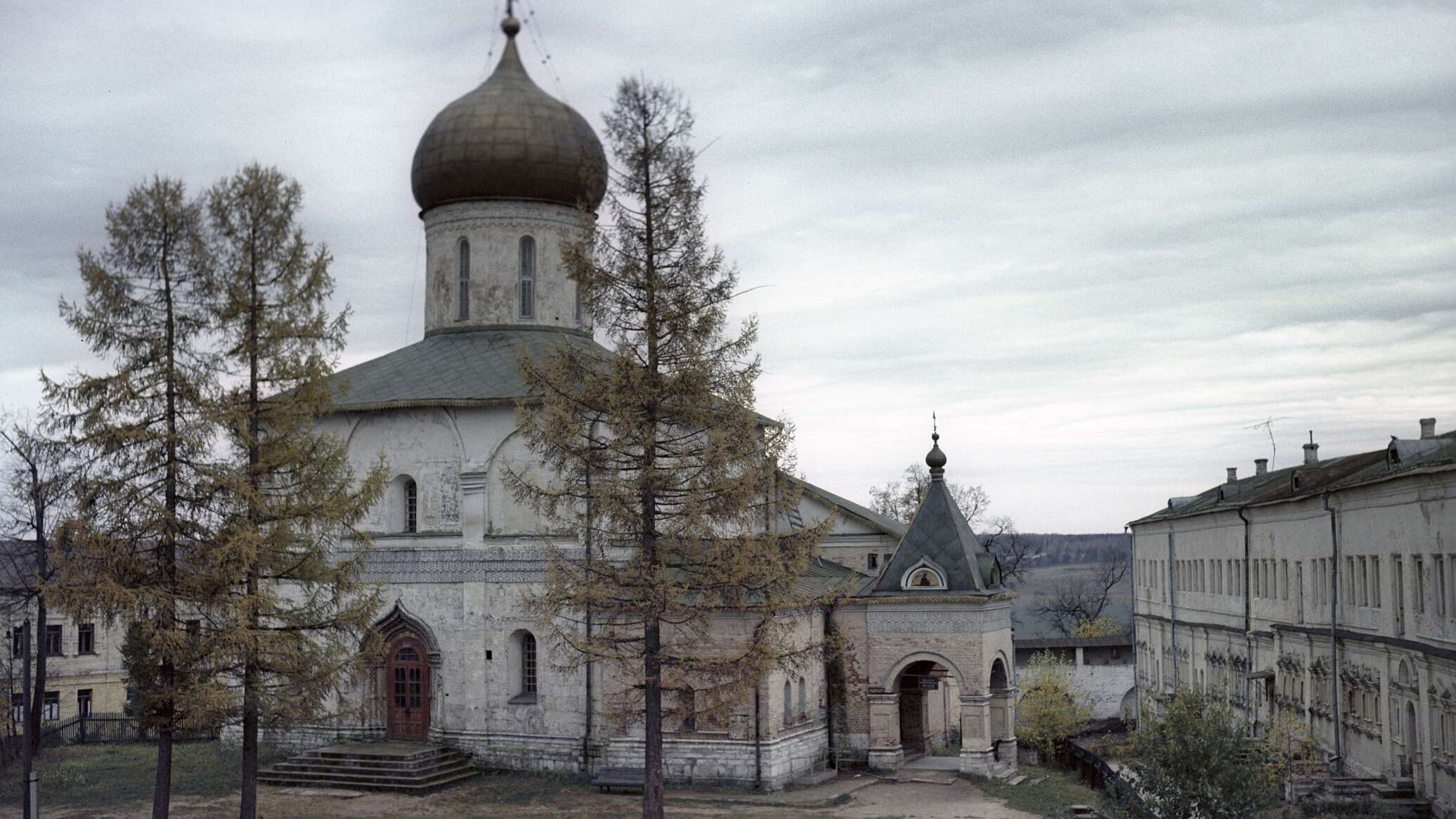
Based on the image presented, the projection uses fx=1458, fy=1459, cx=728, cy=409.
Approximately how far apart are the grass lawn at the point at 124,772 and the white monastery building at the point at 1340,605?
17.9 metres

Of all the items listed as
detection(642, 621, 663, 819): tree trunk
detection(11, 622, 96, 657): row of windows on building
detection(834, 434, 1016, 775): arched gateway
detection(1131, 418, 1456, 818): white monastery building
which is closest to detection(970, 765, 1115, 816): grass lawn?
detection(834, 434, 1016, 775): arched gateway

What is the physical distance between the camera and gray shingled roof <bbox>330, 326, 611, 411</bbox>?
28.0 metres

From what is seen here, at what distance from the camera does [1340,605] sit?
26.9 metres

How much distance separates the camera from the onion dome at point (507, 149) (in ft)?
101

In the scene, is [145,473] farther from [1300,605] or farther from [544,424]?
[1300,605]

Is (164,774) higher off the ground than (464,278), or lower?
lower

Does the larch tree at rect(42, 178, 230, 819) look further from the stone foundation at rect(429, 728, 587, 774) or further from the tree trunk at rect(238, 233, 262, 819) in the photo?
the stone foundation at rect(429, 728, 587, 774)

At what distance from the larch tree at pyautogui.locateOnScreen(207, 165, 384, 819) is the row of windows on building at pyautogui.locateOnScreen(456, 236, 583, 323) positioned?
11.0m

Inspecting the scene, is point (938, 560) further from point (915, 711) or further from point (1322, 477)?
point (1322, 477)

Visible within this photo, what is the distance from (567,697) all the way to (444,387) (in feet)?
21.2

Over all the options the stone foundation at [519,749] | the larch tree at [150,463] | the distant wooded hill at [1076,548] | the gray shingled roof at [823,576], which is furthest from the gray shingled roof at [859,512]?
the distant wooded hill at [1076,548]

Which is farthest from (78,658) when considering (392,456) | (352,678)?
(352,678)

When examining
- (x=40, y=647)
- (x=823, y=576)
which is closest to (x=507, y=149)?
(x=823, y=576)

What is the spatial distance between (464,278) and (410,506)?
5466 mm
